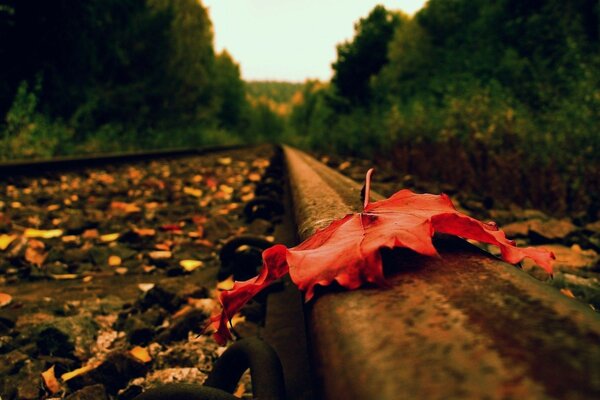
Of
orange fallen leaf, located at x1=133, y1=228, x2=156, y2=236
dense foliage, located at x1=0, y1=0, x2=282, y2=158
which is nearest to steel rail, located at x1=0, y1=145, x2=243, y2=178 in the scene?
dense foliage, located at x1=0, y1=0, x2=282, y2=158

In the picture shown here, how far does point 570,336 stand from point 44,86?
457 inches

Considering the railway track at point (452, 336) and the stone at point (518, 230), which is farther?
the stone at point (518, 230)

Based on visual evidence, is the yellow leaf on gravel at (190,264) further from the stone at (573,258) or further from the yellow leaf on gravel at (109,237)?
the stone at (573,258)

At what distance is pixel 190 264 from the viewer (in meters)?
1.75

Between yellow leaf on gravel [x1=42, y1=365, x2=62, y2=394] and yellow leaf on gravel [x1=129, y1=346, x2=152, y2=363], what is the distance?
16cm

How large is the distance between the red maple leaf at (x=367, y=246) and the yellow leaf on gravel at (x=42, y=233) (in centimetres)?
205

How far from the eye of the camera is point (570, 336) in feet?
0.91

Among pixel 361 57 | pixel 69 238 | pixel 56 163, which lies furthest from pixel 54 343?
pixel 361 57

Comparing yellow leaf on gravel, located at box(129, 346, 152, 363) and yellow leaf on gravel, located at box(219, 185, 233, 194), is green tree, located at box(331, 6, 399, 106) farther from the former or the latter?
yellow leaf on gravel, located at box(129, 346, 152, 363)

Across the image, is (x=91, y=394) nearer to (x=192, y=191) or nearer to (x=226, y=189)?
(x=192, y=191)

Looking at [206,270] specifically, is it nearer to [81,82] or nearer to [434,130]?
[434,130]

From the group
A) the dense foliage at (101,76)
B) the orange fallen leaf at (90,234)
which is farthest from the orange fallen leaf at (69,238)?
the dense foliage at (101,76)

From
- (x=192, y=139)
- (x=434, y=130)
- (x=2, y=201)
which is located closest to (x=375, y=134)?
(x=434, y=130)

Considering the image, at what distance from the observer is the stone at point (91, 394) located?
80 centimetres
